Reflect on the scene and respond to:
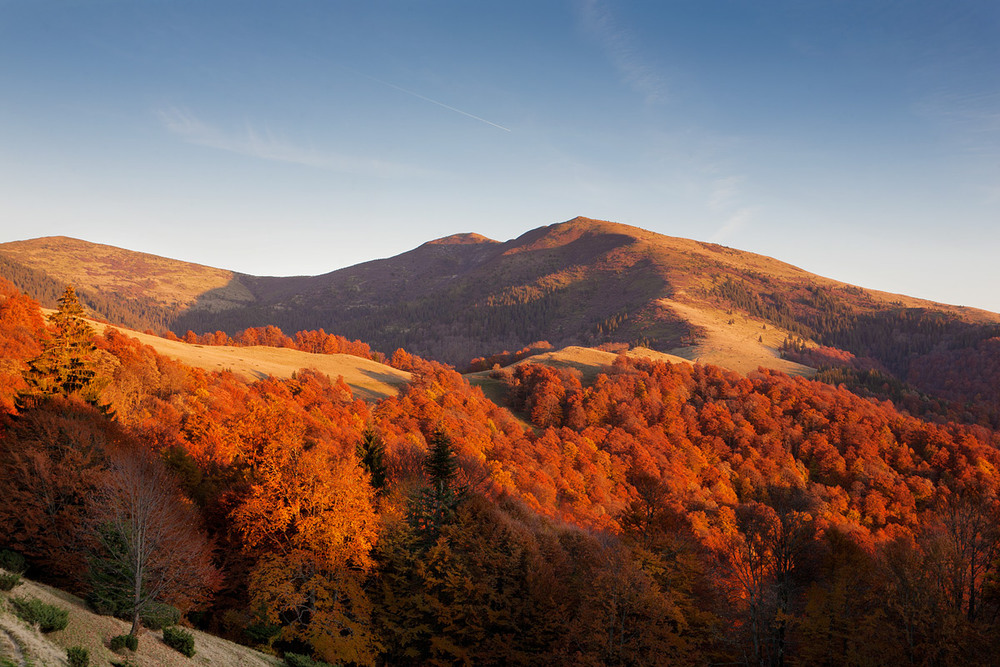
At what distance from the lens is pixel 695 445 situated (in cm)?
14200

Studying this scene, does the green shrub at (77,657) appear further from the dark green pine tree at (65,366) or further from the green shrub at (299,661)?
the dark green pine tree at (65,366)

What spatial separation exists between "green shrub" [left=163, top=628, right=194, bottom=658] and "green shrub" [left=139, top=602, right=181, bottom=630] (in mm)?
1106

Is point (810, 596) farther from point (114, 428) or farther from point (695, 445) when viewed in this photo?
point (695, 445)

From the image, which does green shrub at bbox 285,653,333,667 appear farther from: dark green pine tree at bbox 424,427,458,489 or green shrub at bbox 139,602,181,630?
dark green pine tree at bbox 424,427,458,489

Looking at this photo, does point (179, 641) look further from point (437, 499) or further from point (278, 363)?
point (278, 363)

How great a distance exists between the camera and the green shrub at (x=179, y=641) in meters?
24.6

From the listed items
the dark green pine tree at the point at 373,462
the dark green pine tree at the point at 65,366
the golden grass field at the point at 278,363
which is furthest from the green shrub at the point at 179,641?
the golden grass field at the point at 278,363

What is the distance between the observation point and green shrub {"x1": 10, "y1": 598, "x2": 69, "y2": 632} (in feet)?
64.3

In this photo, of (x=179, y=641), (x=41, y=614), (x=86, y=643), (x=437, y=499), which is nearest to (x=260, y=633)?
(x=179, y=641)

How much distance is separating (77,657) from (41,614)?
2.60 meters

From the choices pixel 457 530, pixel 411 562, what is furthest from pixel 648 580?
pixel 411 562

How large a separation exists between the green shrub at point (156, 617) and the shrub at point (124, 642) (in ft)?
8.20

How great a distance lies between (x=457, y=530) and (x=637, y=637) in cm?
1480

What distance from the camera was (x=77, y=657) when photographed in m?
18.7
